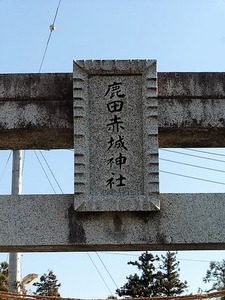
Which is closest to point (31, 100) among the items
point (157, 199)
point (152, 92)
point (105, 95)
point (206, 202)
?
point (105, 95)

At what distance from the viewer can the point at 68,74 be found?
17.0 feet

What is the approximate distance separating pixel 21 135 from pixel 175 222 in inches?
59.0

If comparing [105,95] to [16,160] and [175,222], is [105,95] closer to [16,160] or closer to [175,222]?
[175,222]

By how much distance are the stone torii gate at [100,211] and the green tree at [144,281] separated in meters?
23.9

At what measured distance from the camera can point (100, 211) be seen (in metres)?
4.69

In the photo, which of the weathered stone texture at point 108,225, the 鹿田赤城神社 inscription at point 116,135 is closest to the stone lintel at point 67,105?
the 鹿田赤城神社 inscription at point 116,135

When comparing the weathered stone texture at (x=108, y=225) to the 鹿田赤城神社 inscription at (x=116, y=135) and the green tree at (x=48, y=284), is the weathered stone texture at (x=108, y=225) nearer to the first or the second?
the 鹿田赤城神社 inscription at (x=116, y=135)

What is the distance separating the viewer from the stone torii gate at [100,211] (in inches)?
186

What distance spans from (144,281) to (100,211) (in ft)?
80.7

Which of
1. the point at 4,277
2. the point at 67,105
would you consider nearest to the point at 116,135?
the point at 67,105

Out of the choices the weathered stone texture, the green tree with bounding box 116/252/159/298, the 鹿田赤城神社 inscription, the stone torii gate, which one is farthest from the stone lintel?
the green tree with bounding box 116/252/159/298

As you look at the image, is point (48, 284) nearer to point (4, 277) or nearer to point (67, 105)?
point (4, 277)

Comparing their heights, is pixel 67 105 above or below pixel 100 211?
above

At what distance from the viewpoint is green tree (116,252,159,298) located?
→ 28.3 meters
